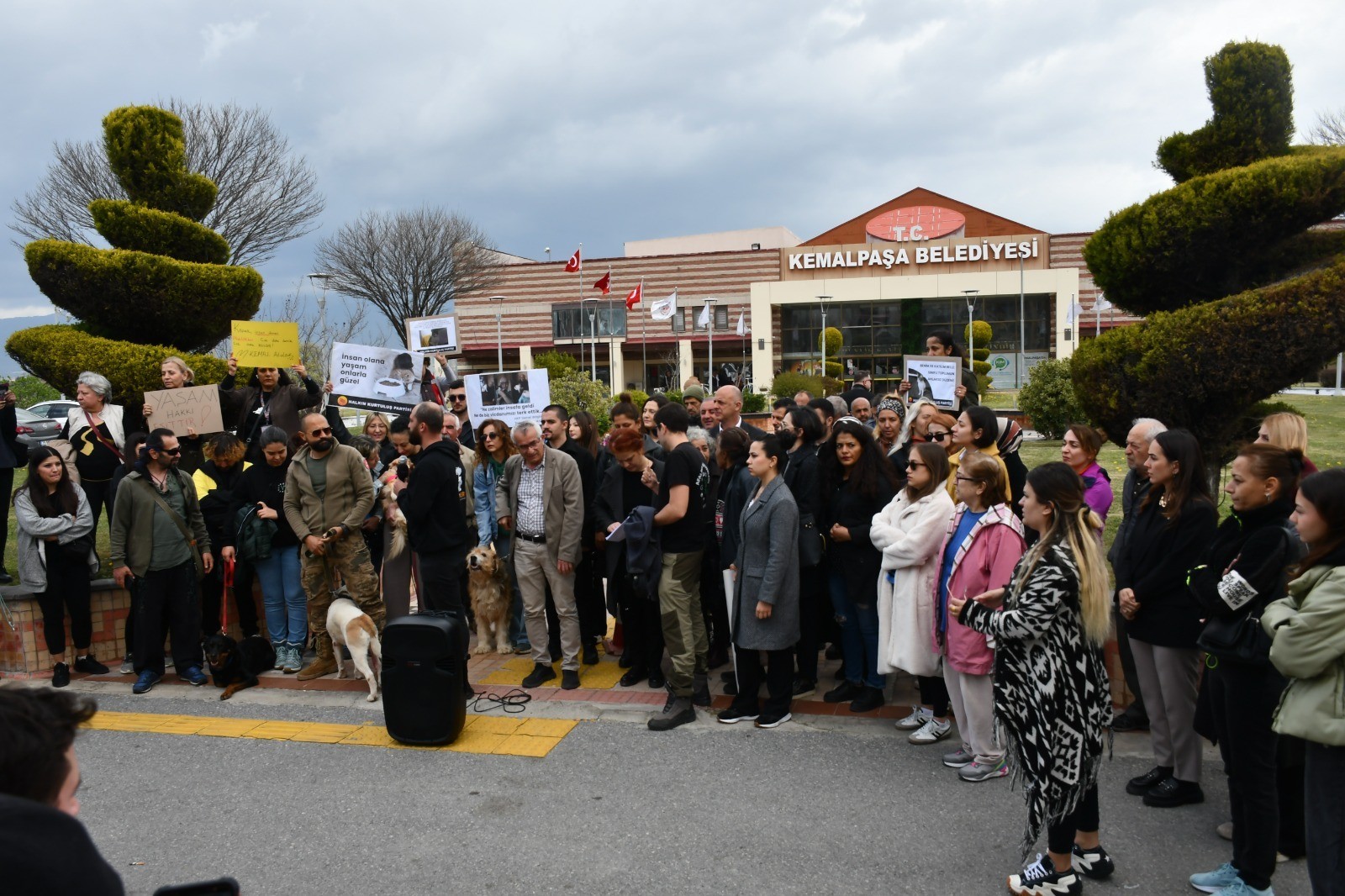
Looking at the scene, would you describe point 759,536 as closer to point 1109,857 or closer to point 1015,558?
point 1015,558

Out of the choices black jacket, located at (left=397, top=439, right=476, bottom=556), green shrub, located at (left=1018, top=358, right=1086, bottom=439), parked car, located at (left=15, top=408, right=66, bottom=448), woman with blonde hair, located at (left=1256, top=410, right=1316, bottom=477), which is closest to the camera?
woman with blonde hair, located at (left=1256, top=410, right=1316, bottom=477)

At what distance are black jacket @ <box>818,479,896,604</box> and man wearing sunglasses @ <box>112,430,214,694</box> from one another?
5.32 metres

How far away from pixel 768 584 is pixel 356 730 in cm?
302

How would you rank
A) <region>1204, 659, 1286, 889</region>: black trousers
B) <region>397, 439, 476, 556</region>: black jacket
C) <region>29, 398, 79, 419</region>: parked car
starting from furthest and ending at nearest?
<region>29, 398, 79, 419</region>: parked car < <region>397, 439, 476, 556</region>: black jacket < <region>1204, 659, 1286, 889</region>: black trousers

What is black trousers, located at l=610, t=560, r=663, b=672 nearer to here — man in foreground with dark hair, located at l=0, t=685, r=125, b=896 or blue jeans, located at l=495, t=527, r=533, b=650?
blue jeans, located at l=495, t=527, r=533, b=650

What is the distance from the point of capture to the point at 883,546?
5746 millimetres

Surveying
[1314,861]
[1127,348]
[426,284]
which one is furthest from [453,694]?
[426,284]

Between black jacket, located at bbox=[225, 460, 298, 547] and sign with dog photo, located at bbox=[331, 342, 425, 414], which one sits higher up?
sign with dog photo, located at bbox=[331, 342, 425, 414]

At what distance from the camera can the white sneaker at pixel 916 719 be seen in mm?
5930

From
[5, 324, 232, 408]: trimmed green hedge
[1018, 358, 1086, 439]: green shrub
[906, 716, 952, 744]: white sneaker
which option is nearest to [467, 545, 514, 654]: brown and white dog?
[906, 716, 952, 744]: white sneaker

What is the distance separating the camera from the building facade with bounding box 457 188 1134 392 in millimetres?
50125

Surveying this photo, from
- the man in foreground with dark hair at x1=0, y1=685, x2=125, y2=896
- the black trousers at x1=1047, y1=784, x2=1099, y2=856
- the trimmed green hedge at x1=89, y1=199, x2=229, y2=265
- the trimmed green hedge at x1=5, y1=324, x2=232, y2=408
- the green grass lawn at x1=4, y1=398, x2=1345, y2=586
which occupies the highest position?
the trimmed green hedge at x1=89, y1=199, x2=229, y2=265

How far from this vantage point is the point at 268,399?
30.2 feet

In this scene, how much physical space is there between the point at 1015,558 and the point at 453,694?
3.55m
